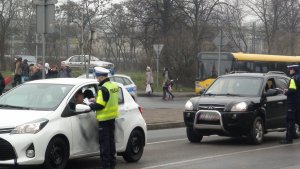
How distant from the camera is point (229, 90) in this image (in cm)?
1554

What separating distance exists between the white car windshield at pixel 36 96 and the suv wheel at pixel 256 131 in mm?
5560

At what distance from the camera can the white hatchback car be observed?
933cm

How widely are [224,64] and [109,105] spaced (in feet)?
86.7

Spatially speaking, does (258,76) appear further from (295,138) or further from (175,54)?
(175,54)

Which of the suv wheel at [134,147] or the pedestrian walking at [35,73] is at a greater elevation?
the pedestrian walking at [35,73]

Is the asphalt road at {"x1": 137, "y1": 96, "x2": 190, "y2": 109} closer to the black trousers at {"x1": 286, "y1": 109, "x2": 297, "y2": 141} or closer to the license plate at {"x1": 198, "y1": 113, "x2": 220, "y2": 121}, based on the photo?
the black trousers at {"x1": 286, "y1": 109, "x2": 297, "y2": 141}

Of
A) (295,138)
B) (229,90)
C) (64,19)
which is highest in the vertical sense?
(64,19)

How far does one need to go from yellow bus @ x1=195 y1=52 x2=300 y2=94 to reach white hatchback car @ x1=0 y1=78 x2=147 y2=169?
2364cm

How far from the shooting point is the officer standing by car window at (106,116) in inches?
404

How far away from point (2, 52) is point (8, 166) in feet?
128

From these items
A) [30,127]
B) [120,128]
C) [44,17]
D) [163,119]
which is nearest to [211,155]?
[120,128]

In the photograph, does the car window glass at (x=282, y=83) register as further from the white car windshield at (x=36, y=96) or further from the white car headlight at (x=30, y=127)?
the white car headlight at (x=30, y=127)

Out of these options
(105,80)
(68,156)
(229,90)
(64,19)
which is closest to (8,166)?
(68,156)

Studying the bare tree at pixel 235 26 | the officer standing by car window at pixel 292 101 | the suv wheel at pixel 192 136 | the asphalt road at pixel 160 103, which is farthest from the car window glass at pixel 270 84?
the bare tree at pixel 235 26
